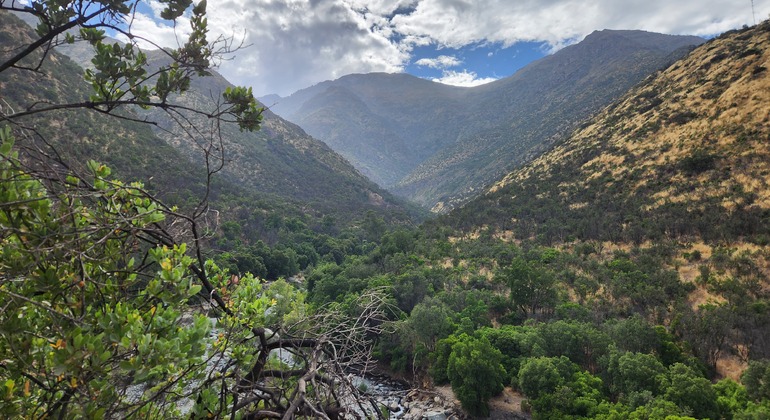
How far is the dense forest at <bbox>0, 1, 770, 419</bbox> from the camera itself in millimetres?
1993

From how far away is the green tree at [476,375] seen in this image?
19.3 meters

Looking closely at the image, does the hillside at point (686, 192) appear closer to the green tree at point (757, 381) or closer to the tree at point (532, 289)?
the tree at point (532, 289)

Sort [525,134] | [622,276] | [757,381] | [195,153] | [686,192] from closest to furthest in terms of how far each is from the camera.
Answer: [757,381]
[622,276]
[686,192]
[195,153]
[525,134]

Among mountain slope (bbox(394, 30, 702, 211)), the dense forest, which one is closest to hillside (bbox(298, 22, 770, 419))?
the dense forest

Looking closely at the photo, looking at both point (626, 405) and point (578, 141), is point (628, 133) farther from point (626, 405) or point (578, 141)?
point (626, 405)

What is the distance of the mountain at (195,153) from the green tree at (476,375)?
649 inches

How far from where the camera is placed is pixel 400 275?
35656mm

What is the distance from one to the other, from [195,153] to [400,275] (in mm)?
73479

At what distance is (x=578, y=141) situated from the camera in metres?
64.0

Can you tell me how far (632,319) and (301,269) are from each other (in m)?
43.1

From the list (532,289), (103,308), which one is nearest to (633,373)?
(532,289)

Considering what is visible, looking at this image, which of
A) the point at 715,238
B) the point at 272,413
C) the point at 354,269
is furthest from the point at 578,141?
the point at 272,413

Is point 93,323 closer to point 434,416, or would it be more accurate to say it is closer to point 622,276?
point 434,416

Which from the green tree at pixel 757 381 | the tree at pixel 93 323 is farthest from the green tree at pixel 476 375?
the tree at pixel 93 323
